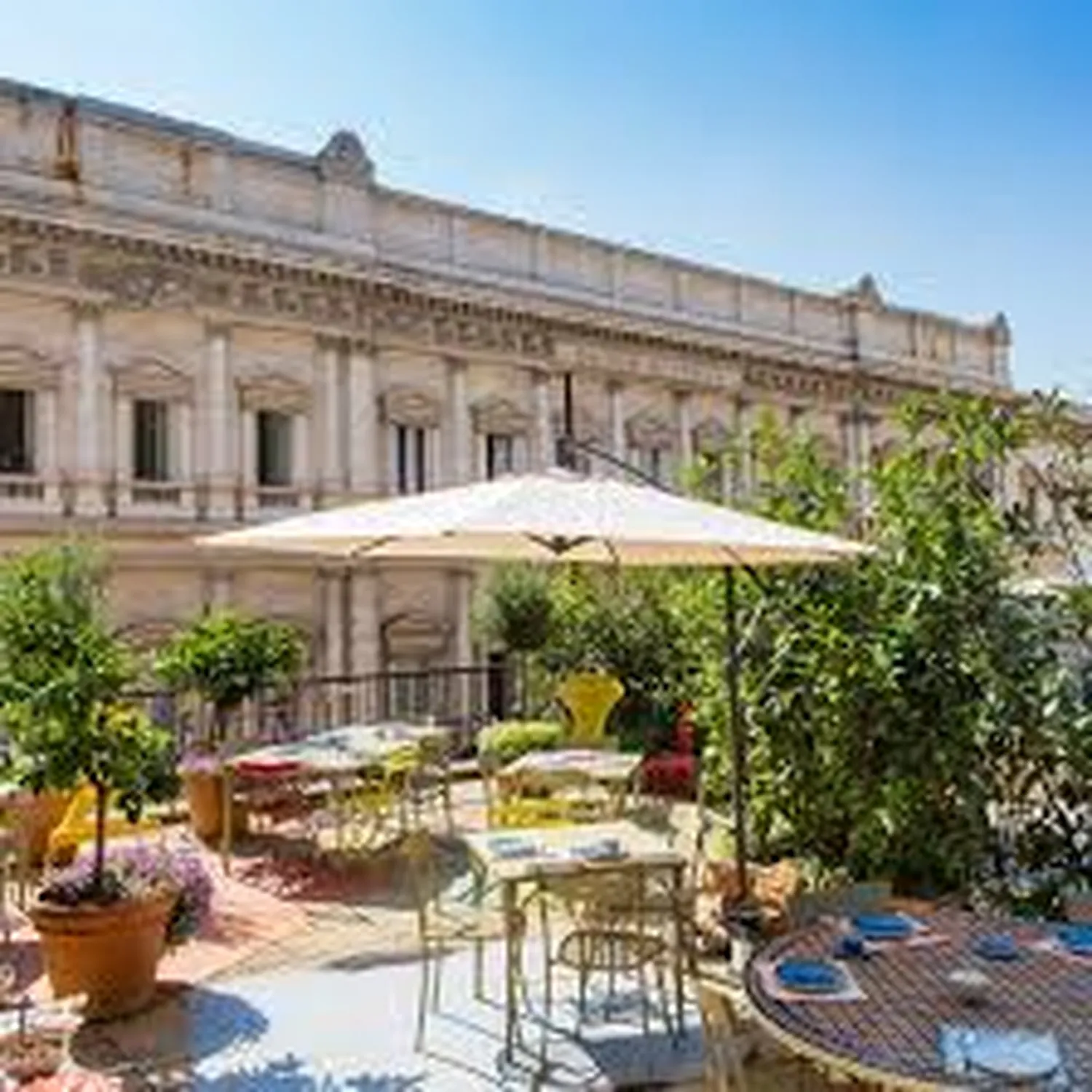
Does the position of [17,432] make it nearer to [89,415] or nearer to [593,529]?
[89,415]

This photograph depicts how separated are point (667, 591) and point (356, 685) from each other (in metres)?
8.02

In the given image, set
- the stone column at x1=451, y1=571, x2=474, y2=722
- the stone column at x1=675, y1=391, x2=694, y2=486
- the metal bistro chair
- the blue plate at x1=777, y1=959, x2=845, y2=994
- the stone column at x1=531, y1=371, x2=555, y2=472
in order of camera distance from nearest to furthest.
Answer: the blue plate at x1=777, y1=959, x2=845, y2=994 → the metal bistro chair → the stone column at x1=451, y1=571, x2=474, y2=722 → the stone column at x1=531, y1=371, x2=555, y2=472 → the stone column at x1=675, y1=391, x2=694, y2=486

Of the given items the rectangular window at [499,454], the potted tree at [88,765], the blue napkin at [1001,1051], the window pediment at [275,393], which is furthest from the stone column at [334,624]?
the blue napkin at [1001,1051]

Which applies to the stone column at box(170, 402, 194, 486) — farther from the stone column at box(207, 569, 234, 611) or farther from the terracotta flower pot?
the terracotta flower pot

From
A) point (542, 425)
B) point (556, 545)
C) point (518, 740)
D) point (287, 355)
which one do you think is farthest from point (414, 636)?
point (556, 545)

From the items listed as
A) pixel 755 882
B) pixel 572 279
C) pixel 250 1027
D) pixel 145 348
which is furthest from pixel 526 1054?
pixel 572 279

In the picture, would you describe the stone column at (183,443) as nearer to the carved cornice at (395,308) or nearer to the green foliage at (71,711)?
the carved cornice at (395,308)

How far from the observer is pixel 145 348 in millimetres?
20500

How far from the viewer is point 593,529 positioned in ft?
20.7

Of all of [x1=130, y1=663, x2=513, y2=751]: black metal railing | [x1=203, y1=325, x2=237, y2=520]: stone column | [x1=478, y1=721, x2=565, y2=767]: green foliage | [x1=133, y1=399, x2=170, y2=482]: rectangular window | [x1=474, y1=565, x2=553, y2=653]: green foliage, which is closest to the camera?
[x1=478, y1=721, x2=565, y2=767]: green foliage

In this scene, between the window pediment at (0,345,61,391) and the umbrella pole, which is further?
the window pediment at (0,345,61,391)

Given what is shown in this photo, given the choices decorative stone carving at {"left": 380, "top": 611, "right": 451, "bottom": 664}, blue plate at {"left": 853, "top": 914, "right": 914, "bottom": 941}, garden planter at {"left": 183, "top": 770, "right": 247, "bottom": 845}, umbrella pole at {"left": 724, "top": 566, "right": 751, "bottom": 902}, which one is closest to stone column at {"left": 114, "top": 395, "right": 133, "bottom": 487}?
decorative stone carving at {"left": 380, "top": 611, "right": 451, "bottom": 664}

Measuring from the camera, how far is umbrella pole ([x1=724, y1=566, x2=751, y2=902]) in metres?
7.18

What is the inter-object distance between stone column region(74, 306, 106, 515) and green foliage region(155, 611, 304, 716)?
8020mm
